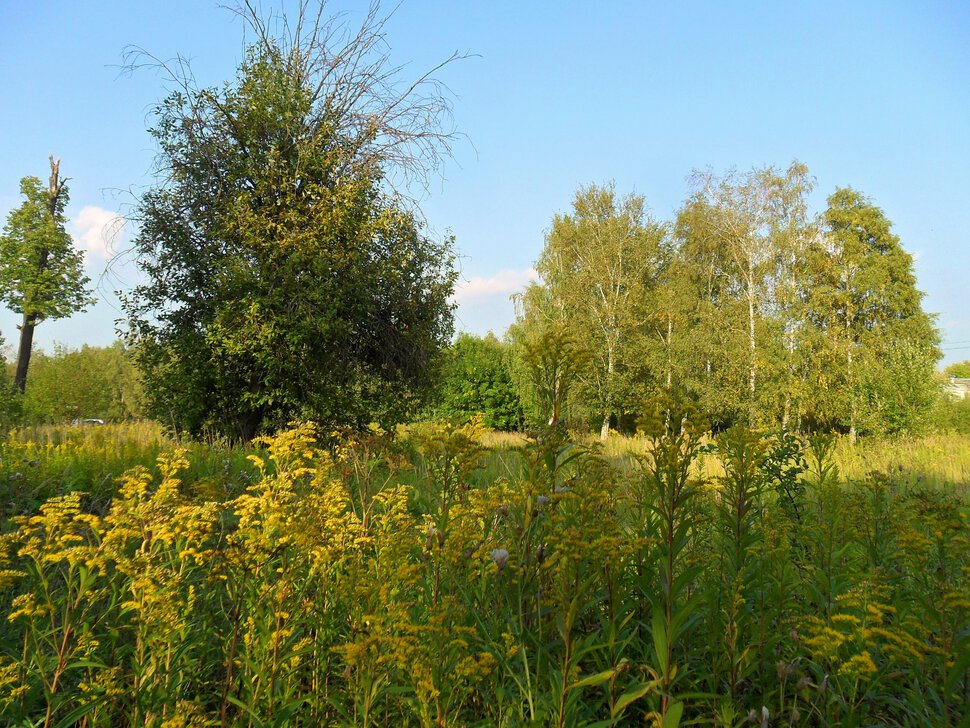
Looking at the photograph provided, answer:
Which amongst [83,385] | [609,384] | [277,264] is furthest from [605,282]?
[83,385]

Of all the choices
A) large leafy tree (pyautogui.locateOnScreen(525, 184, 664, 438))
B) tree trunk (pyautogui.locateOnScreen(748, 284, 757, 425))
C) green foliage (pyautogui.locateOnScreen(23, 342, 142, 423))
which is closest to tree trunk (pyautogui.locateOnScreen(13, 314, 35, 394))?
green foliage (pyautogui.locateOnScreen(23, 342, 142, 423))

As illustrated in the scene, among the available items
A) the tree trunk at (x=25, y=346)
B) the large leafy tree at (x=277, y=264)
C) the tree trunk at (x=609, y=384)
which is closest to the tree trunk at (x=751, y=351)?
the tree trunk at (x=609, y=384)

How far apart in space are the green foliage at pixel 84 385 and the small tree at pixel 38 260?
24.6 ft

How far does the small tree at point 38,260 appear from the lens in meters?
22.8

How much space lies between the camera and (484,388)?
3266 centimetres

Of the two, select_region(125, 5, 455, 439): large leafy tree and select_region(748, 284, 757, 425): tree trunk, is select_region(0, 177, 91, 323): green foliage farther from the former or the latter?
select_region(748, 284, 757, 425): tree trunk

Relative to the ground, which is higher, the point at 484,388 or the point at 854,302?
the point at 854,302

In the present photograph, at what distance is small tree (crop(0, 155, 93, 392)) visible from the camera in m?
22.8

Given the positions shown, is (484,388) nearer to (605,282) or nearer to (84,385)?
(605,282)

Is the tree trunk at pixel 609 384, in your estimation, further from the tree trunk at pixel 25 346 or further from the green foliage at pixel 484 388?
the tree trunk at pixel 25 346

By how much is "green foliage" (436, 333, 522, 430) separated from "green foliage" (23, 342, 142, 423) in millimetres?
17885

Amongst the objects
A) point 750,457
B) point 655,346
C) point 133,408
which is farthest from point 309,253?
point 133,408

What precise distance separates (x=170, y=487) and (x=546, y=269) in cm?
2994

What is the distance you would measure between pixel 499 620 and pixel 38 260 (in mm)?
28603
